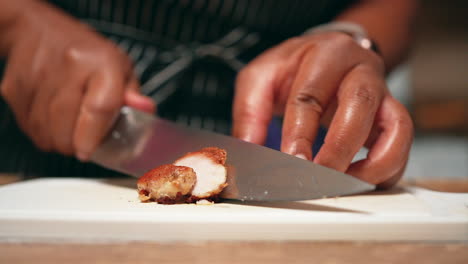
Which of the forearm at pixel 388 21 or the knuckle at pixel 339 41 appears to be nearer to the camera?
the knuckle at pixel 339 41

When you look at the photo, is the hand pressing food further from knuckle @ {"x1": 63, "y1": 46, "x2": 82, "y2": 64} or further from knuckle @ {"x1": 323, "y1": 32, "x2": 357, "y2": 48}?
knuckle @ {"x1": 63, "y1": 46, "x2": 82, "y2": 64}

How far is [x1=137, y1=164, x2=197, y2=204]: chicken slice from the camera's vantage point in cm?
71

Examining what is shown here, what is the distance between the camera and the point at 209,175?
738mm

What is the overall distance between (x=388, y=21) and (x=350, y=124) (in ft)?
2.39

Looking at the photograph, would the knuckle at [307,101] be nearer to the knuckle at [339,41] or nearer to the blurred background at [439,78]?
the knuckle at [339,41]

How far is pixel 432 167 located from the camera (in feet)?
8.23

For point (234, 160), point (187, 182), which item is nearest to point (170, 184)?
point (187, 182)

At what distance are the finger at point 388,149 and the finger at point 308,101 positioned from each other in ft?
0.37

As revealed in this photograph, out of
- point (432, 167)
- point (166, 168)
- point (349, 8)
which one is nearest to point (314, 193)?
point (166, 168)

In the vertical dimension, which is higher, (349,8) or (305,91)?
(349,8)

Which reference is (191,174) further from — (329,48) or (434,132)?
(434,132)

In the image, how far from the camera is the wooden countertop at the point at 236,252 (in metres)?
0.54

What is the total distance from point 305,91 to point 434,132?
2.50m

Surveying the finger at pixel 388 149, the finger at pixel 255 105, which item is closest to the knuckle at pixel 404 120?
the finger at pixel 388 149
